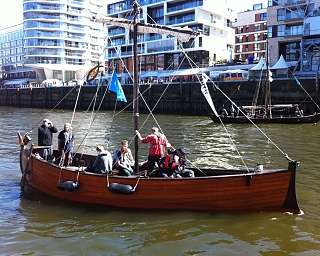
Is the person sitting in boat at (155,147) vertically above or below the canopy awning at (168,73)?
below

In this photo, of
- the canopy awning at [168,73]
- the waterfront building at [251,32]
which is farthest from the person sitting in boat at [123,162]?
the waterfront building at [251,32]

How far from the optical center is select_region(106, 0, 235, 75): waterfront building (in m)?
84.4

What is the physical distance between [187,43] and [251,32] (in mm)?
39337

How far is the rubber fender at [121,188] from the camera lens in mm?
12555

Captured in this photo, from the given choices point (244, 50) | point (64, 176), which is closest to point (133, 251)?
point (64, 176)

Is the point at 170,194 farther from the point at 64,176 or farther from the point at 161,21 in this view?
the point at 161,21

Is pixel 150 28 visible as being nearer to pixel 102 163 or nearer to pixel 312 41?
pixel 102 163

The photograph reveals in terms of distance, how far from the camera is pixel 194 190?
1216 cm

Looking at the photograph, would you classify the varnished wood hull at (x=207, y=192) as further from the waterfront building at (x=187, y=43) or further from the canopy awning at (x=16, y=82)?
the canopy awning at (x=16, y=82)

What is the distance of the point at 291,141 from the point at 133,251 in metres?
20.1

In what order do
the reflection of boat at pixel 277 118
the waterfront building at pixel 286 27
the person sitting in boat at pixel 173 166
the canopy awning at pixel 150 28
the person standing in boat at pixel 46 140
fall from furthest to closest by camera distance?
the waterfront building at pixel 286 27
the reflection of boat at pixel 277 118
the person standing in boat at pixel 46 140
the canopy awning at pixel 150 28
the person sitting in boat at pixel 173 166

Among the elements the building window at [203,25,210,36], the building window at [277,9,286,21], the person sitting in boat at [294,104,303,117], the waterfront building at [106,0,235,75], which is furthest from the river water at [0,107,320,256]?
the building window at [203,25,210,36]

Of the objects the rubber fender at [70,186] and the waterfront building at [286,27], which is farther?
the waterfront building at [286,27]

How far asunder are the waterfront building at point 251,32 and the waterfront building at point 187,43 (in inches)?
860
